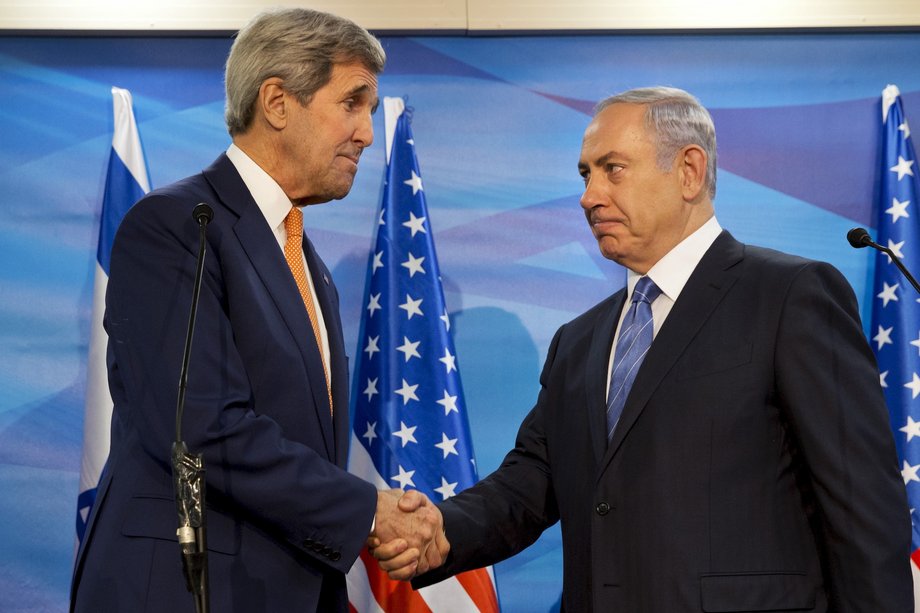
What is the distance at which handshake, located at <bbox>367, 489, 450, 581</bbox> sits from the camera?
9.00 ft

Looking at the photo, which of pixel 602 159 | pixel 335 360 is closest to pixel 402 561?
pixel 335 360

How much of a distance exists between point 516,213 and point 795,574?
225 cm

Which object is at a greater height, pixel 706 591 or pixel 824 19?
pixel 824 19

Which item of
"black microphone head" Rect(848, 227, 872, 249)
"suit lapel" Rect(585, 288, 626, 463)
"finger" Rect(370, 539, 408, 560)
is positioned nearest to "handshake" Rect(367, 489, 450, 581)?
"finger" Rect(370, 539, 408, 560)

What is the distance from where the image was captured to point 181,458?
1.88 metres

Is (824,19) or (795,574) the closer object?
(795,574)

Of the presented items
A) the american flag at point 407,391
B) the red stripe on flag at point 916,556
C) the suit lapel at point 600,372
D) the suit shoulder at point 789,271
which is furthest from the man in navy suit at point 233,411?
the red stripe on flag at point 916,556

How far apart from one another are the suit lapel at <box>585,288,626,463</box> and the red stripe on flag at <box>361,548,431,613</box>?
140 centimetres

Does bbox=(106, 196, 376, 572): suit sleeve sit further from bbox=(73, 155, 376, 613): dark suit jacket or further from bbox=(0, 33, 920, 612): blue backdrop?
bbox=(0, 33, 920, 612): blue backdrop

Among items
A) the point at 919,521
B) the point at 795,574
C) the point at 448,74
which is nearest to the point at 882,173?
the point at 919,521

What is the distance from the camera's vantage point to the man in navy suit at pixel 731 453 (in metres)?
2.33

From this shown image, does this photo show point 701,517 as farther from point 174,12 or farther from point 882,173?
point 174,12

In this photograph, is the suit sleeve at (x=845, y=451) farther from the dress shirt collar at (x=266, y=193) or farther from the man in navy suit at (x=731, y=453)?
the dress shirt collar at (x=266, y=193)

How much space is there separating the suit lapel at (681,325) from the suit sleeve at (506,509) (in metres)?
0.50
